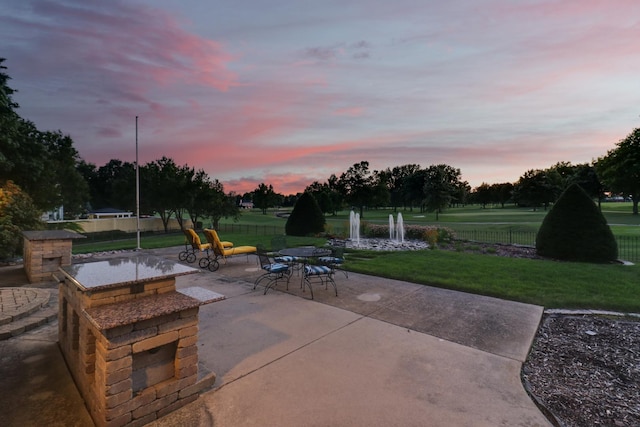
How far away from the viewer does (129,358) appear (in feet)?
7.98

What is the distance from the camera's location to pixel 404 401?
9.61ft

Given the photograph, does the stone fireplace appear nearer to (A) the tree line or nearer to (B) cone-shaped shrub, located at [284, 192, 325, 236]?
(A) the tree line

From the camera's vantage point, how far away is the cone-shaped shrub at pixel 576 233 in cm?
1046

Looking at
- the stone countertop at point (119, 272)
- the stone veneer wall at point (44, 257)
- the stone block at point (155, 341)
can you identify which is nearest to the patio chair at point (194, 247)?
the stone veneer wall at point (44, 257)

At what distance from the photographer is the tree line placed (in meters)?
14.8

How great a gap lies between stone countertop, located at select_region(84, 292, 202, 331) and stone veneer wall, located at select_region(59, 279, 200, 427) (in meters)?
0.02

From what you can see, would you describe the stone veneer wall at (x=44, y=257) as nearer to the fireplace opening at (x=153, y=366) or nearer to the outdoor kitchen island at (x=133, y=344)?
the outdoor kitchen island at (x=133, y=344)

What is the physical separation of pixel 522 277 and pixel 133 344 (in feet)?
29.9

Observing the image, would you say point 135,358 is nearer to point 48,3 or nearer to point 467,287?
point 467,287

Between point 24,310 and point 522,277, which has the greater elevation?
point 24,310

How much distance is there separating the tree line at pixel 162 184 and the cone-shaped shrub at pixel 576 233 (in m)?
19.1

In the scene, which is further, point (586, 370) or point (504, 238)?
point (504, 238)

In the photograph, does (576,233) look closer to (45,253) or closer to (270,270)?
(270,270)

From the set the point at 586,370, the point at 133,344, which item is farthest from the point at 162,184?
the point at 586,370
